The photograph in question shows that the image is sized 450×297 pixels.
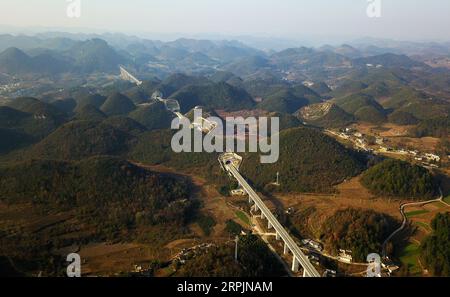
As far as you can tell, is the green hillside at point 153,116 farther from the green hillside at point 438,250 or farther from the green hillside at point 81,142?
the green hillside at point 438,250

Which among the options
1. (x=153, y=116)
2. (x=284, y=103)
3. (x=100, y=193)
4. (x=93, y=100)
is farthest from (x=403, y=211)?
(x=93, y=100)

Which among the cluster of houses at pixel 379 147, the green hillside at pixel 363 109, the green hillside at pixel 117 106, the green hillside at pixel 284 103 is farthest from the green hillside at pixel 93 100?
the green hillside at pixel 363 109

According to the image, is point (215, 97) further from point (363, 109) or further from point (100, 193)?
point (100, 193)

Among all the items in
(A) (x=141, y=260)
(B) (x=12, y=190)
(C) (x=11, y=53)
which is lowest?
(A) (x=141, y=260)

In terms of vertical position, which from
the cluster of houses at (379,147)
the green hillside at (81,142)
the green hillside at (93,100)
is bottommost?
the cluster of houses at (379,147)

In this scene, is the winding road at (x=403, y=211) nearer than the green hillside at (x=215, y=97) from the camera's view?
Yes

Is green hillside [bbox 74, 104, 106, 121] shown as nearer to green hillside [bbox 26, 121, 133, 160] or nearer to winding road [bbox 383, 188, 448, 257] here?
green hillside [bbox 26, 121, 133, 160]

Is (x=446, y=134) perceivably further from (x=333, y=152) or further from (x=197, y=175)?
(x=197, y=175)

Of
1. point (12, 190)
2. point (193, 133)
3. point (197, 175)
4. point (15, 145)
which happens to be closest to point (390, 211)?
point (197, 175)
